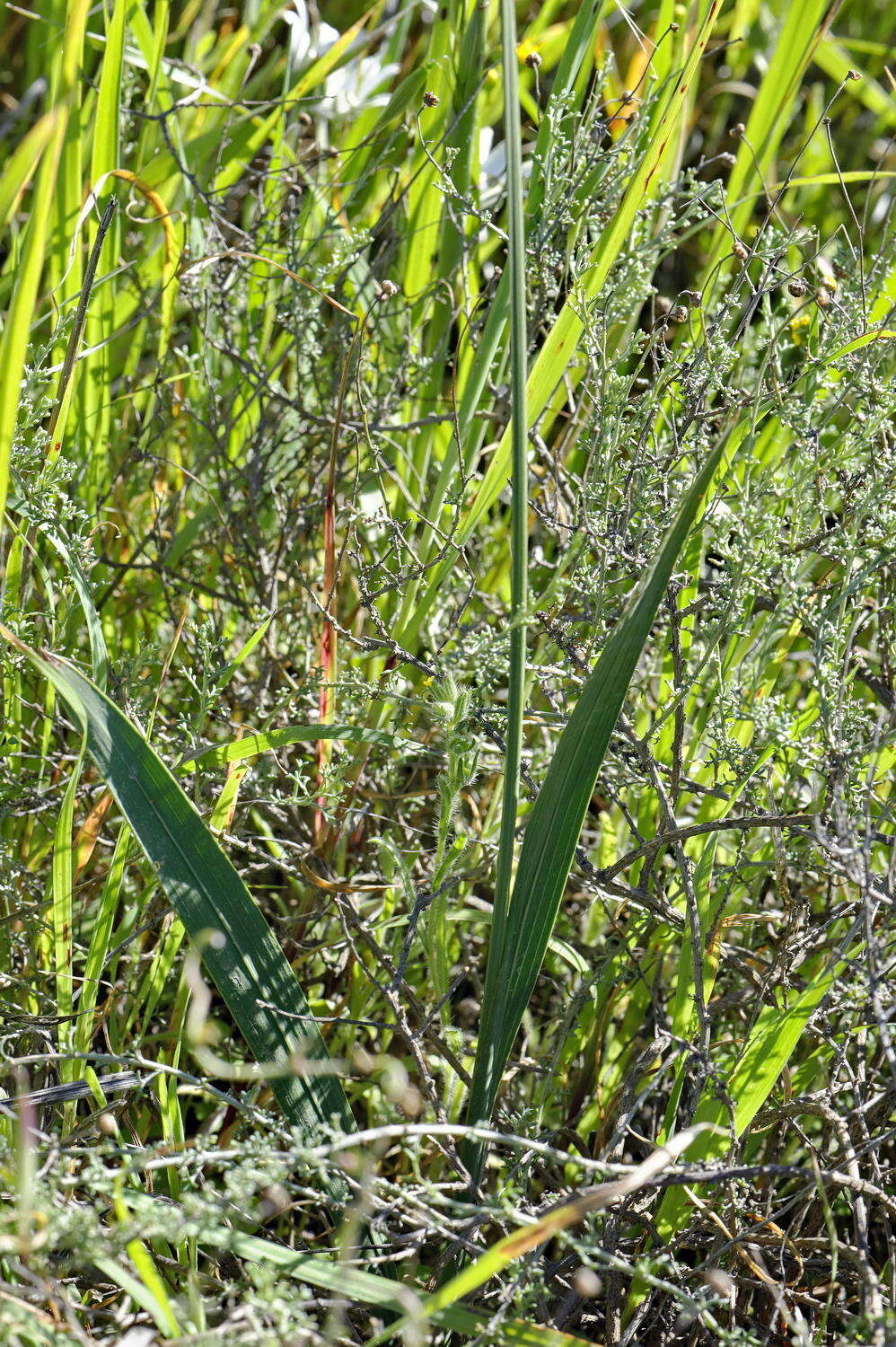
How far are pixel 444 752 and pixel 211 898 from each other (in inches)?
9.4

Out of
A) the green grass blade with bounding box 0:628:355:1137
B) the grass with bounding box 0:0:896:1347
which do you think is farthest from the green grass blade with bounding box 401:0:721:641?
the green grass blade with bounding box 0:628:355:1137

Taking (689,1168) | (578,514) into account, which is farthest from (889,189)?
(689,1168)

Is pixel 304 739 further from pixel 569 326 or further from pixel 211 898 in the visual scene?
pixel 569 326

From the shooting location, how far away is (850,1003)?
2.64 ft

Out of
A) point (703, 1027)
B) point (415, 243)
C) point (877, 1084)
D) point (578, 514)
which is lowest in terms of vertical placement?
point (877, 1084)

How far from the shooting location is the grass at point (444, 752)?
71cm

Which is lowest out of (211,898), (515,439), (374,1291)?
(374,1291)

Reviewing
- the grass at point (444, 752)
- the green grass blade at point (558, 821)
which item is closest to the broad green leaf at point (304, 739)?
the grass at point (444, 752)

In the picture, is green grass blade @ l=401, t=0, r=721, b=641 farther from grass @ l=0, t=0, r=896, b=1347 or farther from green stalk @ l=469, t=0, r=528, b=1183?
green stalk @ l=469, t=0, r=528, b=1183

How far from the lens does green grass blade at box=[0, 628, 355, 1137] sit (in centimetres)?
74

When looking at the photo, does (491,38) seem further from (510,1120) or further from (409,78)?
(510,1120)

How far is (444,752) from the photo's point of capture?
36.7 inches

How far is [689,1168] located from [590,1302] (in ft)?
0.61

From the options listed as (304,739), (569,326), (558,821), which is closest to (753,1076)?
(558,821)
